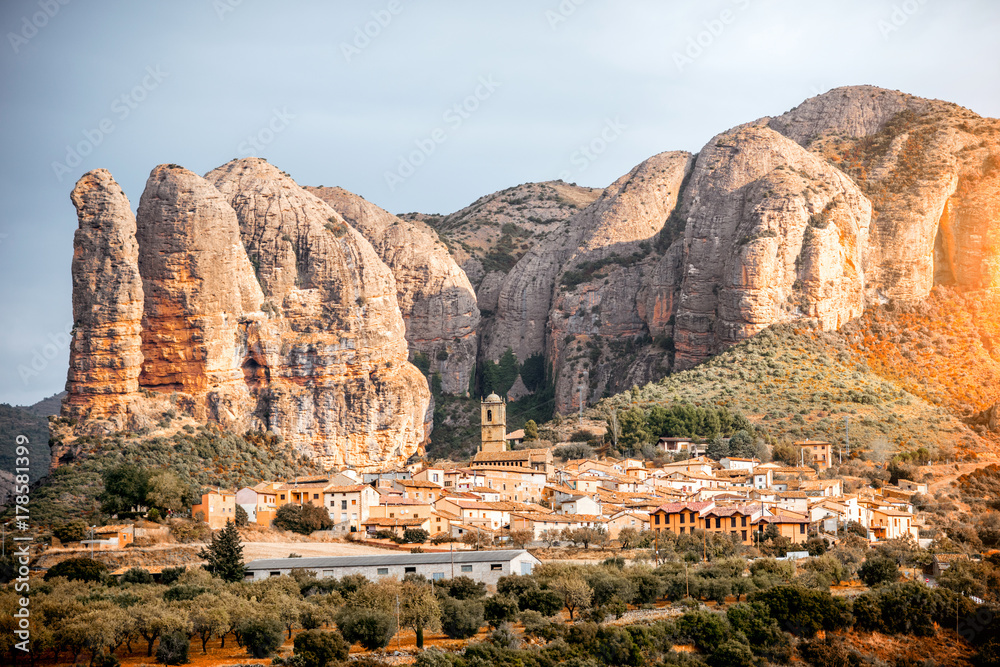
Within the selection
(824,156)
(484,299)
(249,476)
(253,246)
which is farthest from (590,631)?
(484,299)

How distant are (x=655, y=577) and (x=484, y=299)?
75435 mm

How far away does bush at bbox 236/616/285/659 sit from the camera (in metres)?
50.6

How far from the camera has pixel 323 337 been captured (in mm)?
100062

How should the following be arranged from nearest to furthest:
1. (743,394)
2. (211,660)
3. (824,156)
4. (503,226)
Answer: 1. (211,660)
2. (743,394)
3. (824,156)
4. (503,226)

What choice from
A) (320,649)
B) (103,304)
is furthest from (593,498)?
(103,304)

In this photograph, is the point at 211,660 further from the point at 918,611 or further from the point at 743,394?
the point at 743,394

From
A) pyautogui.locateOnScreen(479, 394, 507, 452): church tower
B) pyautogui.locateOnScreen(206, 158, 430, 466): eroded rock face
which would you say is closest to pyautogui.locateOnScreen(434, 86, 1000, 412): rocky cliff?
pyautogui.locateOnScreen(479, 394, 507, 452): church tower

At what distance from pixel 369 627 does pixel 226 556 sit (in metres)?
12.6

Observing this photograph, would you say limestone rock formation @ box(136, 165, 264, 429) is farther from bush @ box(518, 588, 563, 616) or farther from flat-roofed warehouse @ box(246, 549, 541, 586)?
bush @ box(518, 588, 563, 616)

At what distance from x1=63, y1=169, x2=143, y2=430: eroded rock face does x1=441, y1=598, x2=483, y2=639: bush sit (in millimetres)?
36393

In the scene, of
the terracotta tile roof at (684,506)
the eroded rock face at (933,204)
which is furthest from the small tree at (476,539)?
the eroded rock face at (933,204)

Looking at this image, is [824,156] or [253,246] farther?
[824,156]

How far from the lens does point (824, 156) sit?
117 metres

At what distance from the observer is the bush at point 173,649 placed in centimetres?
4962
